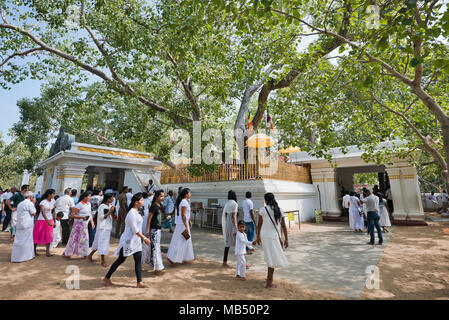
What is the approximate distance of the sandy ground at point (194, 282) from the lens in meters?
3.48

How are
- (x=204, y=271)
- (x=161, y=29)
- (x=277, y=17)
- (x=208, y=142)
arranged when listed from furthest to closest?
(x=161, y=29) → (x=208, y=142) → (x=277, y=17) → (x=204, y=271)

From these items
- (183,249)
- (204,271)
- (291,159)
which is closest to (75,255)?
(183,249)

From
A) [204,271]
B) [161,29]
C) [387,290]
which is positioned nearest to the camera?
[387,290]

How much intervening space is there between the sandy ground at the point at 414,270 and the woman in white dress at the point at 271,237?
1.34m

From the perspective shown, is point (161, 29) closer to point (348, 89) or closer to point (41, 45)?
point (41, 45)

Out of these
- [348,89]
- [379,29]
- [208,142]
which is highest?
[348,89]

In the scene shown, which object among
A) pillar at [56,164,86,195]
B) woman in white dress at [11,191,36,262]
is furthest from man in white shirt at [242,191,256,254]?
pillar at [56,164,86,195]

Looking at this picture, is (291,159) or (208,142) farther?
(291,159)

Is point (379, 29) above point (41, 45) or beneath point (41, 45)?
beneath

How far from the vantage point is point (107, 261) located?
209 inches

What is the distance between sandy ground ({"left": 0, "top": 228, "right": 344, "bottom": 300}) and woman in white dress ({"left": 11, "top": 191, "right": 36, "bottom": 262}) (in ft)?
0.76

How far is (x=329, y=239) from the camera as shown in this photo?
793 cm

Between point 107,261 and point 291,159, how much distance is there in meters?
12.0

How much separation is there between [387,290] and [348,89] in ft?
21.3
